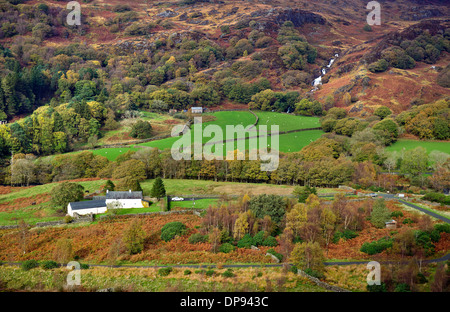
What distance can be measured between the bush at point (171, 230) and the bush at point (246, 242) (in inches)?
262

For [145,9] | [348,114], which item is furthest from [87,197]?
[145,9]

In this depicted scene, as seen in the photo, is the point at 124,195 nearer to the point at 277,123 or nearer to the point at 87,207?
the point at 87,207

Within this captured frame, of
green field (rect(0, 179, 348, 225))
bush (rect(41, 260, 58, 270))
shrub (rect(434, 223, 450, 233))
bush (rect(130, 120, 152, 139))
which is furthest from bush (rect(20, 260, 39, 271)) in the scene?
bush (rect(130, 120, 152, 139))

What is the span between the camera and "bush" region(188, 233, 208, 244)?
40.4 meters

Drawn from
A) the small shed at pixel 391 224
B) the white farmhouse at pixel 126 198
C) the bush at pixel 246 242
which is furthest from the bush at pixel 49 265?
the small shed at pixel 391 224

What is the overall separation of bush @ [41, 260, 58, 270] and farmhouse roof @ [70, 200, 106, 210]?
13.3 meters

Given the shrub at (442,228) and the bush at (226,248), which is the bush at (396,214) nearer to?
the shrub at (442,228)

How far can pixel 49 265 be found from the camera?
1326 inches

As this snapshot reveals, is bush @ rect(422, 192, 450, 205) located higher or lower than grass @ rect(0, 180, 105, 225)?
higher

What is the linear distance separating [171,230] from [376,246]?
21.5 metres

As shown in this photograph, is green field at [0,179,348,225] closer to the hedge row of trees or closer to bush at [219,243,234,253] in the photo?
bush at [219,243,234,253]

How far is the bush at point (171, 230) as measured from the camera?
135 ft

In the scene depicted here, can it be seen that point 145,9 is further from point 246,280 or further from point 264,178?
point 246,280

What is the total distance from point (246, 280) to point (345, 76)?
123m
